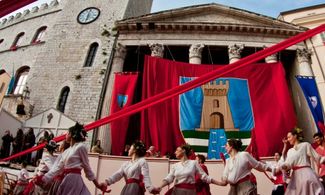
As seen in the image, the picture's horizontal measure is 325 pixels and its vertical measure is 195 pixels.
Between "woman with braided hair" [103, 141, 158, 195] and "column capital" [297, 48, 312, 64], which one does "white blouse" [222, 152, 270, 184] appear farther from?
"column capital" [297, 48, 312, 64]

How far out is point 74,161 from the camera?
4.65 m

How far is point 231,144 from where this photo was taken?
5.32m

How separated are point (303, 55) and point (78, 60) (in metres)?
16.6

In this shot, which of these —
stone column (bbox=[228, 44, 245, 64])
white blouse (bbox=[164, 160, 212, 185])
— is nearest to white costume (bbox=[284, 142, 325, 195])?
white blouse (bbox=[164, 160, 212, 185])

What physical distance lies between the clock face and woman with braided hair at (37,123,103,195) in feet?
64.7

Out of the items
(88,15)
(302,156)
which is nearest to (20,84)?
(88,15)

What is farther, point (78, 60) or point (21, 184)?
point (78, 60)

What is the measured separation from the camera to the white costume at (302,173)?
443 cm

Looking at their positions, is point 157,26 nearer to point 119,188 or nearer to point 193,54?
point 193,54

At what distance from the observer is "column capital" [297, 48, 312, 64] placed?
2005cm

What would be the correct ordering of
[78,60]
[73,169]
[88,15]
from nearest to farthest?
[73,169], [78,60], [88,15]

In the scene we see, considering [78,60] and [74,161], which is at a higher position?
[78,60]

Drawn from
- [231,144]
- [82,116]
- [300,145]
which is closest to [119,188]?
[231,144]

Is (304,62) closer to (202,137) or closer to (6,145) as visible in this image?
(202,137)
